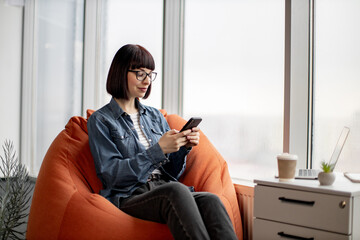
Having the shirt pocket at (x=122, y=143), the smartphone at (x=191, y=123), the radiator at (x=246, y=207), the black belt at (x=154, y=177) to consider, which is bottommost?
the radiator at (x=246, y=207)

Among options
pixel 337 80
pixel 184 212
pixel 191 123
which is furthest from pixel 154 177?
pixel 337 80

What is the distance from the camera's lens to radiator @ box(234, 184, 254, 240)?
2.18 metres

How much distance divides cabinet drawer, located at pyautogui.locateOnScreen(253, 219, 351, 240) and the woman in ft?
0.46

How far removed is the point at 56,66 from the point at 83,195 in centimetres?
266

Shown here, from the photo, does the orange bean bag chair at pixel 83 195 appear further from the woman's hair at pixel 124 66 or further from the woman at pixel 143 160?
the woman's hair at pixel 124 66

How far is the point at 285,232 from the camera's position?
5.03ft

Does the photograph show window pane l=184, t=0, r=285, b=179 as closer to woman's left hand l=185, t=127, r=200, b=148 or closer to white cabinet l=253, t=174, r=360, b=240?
woman's left hand l=185, t=127, r=200, b=148

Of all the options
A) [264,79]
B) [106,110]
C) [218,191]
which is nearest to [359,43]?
[264,79]

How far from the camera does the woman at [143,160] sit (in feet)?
5.07

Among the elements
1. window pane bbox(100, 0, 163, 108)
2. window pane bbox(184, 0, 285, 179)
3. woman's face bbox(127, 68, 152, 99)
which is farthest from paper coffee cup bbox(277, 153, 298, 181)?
window pane bbox(100, 0, 163, 108)

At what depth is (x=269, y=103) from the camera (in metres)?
2.35

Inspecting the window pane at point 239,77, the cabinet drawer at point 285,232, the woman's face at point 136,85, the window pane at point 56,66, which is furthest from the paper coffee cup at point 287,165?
the window pane at point 56,66

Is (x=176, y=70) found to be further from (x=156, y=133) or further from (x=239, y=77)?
(x=156, y=133)

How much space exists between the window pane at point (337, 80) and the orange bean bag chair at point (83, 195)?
1.94 ft
